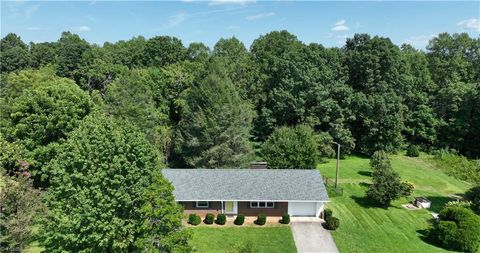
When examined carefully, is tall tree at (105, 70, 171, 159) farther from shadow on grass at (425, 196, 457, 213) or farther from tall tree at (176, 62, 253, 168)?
shadow on grass at (425, 196, 457, 213)

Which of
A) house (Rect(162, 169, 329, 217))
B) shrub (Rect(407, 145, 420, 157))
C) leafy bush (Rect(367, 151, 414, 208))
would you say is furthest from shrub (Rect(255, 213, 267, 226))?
shrub (Rect(407, 145, 420, 157))

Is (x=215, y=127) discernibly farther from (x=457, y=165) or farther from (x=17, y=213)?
(x=457, y=165)

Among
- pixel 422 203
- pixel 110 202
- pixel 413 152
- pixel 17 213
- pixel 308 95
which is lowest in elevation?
pixel 422 203

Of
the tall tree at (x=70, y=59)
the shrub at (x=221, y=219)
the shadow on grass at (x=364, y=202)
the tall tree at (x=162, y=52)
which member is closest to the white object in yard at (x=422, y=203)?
the shadow on grass at (x=364, y=202)

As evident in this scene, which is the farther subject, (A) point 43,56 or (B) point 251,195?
(A) point 43,56

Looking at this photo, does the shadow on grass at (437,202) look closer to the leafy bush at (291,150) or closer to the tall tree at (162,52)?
the leafy bush at (291,150)

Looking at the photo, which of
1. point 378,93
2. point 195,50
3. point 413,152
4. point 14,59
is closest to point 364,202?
point 378,93

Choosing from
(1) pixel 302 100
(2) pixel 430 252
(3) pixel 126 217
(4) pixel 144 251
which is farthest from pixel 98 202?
(1) pixel 302 100
